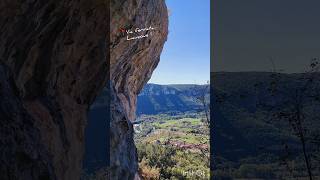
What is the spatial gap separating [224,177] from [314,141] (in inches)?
233

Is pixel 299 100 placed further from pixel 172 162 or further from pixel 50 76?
pixel 172 162

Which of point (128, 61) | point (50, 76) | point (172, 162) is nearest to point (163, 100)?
point (172, 162)

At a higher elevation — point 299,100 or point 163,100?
point 163,100

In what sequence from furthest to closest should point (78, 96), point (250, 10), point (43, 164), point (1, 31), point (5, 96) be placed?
1. point (250, 10)
2. point (78, 96)
3. point (1, 31)
4. point (43, 164)
5. point (5, 96)

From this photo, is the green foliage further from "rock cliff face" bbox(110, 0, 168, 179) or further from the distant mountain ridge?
the distant mountain ridge

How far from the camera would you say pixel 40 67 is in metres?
9.73

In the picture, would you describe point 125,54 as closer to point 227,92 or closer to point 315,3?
point 227,92

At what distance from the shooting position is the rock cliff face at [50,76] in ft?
19.7

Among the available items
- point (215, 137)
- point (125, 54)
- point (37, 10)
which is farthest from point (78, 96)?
point (215, 137)

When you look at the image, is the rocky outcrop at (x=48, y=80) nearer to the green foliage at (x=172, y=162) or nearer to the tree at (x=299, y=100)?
the tree at (x=299, y=100)

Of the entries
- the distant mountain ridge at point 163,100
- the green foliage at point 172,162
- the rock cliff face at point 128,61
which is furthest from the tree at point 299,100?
the distant mountain ridge at point 163,100

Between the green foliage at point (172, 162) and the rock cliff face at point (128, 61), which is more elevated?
the rock cliff face at point (128, 61)

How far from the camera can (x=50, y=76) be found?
1015 cm

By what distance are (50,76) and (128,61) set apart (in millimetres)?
11426
